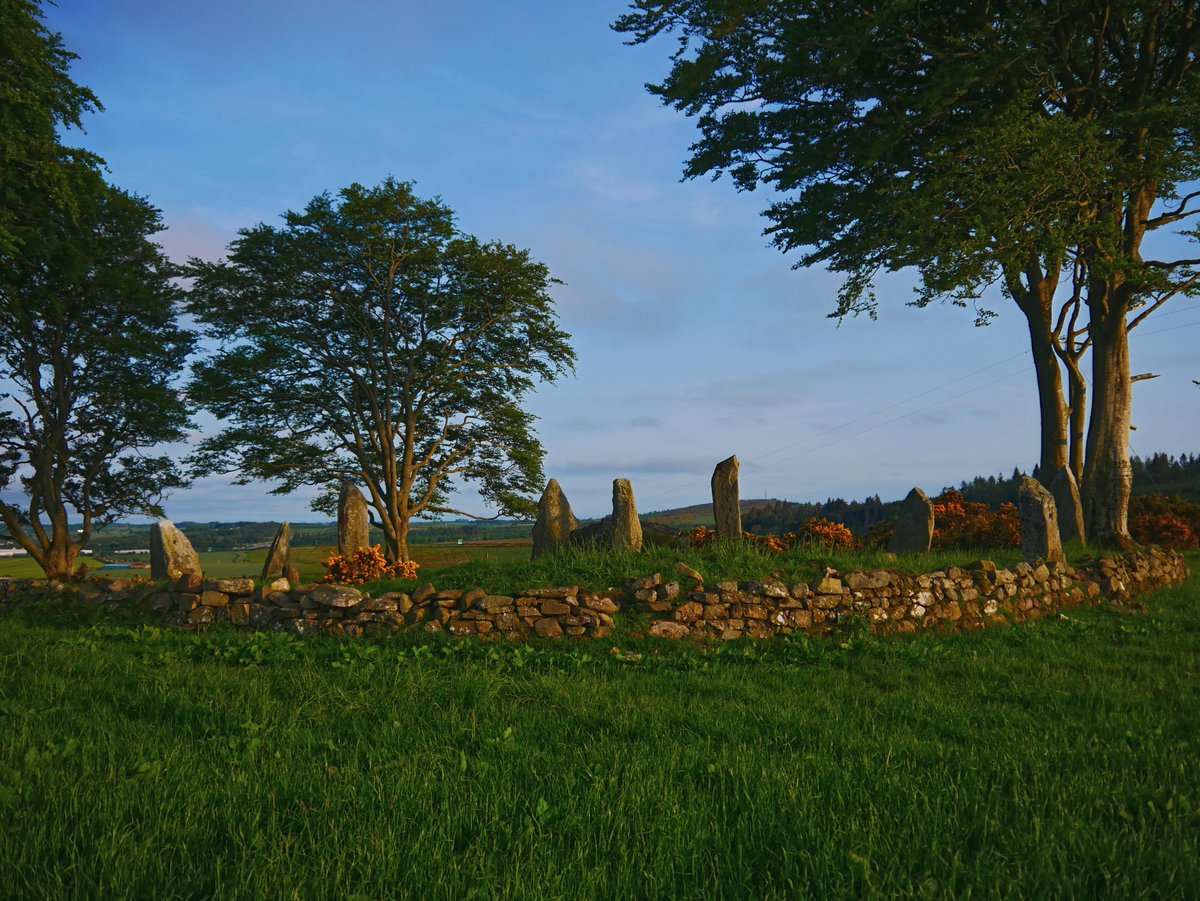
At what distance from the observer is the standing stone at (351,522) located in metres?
16.9

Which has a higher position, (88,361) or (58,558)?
(88,361)

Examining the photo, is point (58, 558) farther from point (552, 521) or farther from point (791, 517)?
point (791, 517)

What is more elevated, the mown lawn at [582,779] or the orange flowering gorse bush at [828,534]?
the orange flowering gorse bush at [828,534]

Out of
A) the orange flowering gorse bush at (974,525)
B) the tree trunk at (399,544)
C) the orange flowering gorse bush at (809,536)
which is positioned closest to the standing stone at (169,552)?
the tree trunk at (399,544)

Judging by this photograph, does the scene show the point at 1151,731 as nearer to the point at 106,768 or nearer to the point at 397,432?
the point at 106,768

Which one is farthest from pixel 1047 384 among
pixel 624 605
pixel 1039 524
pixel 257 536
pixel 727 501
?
pixel 257 536

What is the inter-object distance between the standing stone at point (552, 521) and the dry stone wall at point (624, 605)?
3.64 meters

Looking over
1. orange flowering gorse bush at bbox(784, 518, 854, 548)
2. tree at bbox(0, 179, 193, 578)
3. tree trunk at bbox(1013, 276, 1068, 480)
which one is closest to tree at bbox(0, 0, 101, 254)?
tree at bbox(0, 179, 193, 578)

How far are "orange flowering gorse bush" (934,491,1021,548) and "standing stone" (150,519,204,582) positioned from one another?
19133mm

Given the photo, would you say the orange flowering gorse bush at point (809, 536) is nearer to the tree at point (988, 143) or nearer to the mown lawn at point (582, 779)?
the tree at point (988, 143)

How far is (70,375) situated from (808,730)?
2646 cm

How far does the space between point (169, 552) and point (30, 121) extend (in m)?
13.5

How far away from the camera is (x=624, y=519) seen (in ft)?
40.2

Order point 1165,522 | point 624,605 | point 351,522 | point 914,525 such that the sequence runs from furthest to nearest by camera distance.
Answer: point 1165,522, point 351,522, point 914,525, point 624,605
